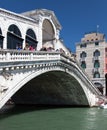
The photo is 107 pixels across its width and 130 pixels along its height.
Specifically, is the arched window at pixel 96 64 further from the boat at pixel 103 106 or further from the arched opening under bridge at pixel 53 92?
the arched opening under bridge at pixel 53 92

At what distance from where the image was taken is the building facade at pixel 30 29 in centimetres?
1678

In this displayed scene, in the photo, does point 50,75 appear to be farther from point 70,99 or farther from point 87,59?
point 87,59

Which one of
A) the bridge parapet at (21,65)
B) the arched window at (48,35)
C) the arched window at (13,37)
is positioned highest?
the arched window at (48,35)

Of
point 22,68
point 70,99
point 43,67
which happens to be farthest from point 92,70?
point 22,68

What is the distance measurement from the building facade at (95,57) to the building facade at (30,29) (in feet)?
40.8

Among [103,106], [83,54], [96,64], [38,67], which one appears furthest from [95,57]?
[38,67]

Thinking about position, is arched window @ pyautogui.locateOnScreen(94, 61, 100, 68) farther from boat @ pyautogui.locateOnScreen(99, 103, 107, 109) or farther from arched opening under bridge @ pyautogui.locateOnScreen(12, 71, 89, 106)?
arched opening under bridge @ pyautogui.locateOnScreen(12, 71, 89, 106)

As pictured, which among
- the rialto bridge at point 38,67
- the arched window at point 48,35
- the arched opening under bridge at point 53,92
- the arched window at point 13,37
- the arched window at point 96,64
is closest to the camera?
the rialto bridge at point 38,67

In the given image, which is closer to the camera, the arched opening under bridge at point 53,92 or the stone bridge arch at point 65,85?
the stone bridge arch at point 65,85

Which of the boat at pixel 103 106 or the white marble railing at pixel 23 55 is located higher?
the white marble railing at pixel 23 55

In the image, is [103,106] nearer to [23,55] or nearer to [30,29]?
[30,29]

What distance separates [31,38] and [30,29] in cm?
66

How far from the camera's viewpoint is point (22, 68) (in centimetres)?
1283

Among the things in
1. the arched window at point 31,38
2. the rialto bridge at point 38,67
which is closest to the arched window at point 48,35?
the rialto bridge at point 38,67
